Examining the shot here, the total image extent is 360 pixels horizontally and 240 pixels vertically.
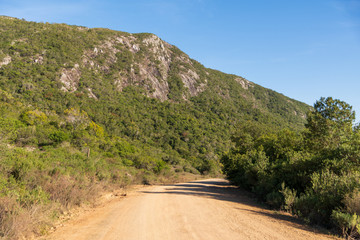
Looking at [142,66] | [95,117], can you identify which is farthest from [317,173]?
[142,66]

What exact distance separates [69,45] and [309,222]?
105 metres

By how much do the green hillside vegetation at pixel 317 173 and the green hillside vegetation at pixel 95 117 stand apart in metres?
10.6

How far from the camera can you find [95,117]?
214 feet

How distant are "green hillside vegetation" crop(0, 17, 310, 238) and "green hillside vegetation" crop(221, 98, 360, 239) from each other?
34.9 feet

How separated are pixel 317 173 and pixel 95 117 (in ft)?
207

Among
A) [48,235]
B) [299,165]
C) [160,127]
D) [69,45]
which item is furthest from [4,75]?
[299,165]

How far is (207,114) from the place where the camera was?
105438 mm

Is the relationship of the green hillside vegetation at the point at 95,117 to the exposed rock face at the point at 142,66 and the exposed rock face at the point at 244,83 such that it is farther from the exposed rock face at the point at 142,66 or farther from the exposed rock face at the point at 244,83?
the exposed rock face at the point at 244,83

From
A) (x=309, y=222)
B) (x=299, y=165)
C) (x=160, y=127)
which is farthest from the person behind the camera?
(x=160, y=127)

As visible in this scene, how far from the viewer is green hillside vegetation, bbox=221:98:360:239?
834 cm

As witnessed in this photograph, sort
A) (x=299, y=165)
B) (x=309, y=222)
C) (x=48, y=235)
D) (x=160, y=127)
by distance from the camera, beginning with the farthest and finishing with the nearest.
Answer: (x=160, y=127) → (x=299, y=165) → (x=309, y=222) → (x=48, y=235)

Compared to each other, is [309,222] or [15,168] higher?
[15,168]

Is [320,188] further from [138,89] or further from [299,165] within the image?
[138,89]

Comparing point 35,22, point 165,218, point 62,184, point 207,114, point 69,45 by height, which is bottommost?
point 165,218
